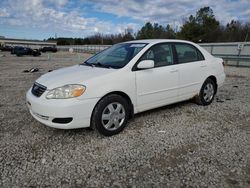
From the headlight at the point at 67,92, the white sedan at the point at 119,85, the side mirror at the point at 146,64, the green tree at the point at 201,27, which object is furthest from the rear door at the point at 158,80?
the green tree at the point at 201,27

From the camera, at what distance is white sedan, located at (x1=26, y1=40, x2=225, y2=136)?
3.18 metres

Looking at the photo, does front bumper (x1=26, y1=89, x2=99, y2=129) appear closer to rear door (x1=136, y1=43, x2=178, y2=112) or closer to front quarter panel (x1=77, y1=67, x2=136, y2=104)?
front quarter panel (x1=77, y1=67, x2=136, y2=104)

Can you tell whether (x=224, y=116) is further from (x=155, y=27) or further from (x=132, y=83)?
(x=155, y=27)

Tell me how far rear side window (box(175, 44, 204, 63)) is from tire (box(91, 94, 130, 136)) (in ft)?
5.67

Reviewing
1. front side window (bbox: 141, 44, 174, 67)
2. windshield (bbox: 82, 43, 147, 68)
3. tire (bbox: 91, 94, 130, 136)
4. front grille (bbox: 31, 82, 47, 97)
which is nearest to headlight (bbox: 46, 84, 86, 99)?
front grille (bbox: 31, 82, 47, 97)

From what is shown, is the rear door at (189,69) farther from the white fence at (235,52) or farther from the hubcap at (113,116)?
the white fence at (235,52)

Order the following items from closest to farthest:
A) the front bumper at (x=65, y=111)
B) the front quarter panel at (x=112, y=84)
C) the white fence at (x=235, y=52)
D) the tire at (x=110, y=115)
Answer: the front bumper at (x=65, y=111) → the front quarter panel at (x=112, y=84) → the tire at (x=110, y=115) → the white fence at (x=235, y=52)

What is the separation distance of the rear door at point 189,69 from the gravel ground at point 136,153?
56cm

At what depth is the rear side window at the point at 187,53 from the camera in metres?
4.51

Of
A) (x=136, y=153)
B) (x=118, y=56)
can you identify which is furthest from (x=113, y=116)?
(x=118, y=56)

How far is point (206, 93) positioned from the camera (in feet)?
16.8

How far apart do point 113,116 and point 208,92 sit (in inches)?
110

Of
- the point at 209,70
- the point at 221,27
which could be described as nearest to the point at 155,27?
the point at 221,27

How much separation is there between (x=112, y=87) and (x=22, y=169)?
5.49 feet
